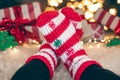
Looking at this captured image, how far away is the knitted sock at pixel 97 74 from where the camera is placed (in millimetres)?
856

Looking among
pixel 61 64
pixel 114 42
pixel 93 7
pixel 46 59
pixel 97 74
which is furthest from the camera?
pixel 93 7

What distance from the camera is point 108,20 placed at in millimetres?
1355

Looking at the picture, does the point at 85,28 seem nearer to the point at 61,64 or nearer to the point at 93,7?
the point at 93,7

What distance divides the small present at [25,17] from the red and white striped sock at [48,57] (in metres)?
0.15

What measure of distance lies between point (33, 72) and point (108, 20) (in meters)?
0.60

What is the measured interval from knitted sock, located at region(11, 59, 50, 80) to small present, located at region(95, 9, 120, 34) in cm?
50

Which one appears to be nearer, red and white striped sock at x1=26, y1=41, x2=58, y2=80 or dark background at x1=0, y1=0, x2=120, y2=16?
red and white striped sock at x1=26, y1=41, x2=58, y2=80

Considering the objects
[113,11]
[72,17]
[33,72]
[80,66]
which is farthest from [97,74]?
[113,11]

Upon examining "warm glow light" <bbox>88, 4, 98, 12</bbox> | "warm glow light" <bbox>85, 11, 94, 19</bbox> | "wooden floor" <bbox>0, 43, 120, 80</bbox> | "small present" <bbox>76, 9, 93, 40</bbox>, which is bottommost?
"wooden floor" <bbox>0, 43, 120, 80</bbox>

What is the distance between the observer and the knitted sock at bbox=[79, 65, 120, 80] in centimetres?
86

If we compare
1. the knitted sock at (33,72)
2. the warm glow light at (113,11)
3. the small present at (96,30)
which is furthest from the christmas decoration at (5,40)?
the warm glow light at (113,11)

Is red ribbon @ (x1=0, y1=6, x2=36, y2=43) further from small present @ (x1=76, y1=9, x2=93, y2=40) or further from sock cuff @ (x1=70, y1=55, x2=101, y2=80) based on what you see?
sock cuff @ (x1=70, y1=55, x2=101, y2=80)

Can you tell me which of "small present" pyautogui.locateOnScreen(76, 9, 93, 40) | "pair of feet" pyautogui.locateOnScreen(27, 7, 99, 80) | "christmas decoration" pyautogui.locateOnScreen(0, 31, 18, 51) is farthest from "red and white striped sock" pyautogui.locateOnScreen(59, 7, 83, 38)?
"christmas decoration" pyautogui.locateOnScreen(0, 31, 18, 51)

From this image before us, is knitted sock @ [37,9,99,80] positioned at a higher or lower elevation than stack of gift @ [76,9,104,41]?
higher
